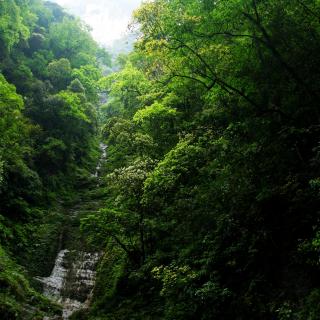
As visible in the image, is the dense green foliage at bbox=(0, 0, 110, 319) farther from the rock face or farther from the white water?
the white water

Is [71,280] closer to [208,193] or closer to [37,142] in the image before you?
[208,193]

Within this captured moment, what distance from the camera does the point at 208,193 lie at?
11.1 meters

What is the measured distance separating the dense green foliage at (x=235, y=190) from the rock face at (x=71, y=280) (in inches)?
30.9

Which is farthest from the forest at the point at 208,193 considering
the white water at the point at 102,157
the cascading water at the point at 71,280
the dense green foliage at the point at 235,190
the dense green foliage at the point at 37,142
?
the white water at the point at 102,157

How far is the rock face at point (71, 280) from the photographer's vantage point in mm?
15430

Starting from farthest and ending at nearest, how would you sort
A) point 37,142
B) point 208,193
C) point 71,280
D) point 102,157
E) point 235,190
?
point 102,157 < point 37,142 < point 71,280 < point 208,193 < point 235,190

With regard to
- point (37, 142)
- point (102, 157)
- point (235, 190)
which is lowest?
point (235, 190)

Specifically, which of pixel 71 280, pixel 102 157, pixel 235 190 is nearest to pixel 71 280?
pixel 71 280

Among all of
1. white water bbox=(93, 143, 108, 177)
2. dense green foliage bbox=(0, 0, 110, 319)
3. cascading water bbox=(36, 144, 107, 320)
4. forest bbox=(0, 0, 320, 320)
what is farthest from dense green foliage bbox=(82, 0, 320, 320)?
white water bbox=(93, 143, 108, 177)

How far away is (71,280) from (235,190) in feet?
33.1

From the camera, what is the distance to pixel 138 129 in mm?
22500

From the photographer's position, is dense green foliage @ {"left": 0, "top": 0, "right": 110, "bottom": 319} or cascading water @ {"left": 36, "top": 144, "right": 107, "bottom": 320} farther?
dense green foliage @ {"left": 0, "top": 0, "right": 110, "bottom": 319}

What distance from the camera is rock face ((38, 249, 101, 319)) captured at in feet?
50.6

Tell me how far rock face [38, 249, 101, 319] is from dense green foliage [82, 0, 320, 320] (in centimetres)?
79
